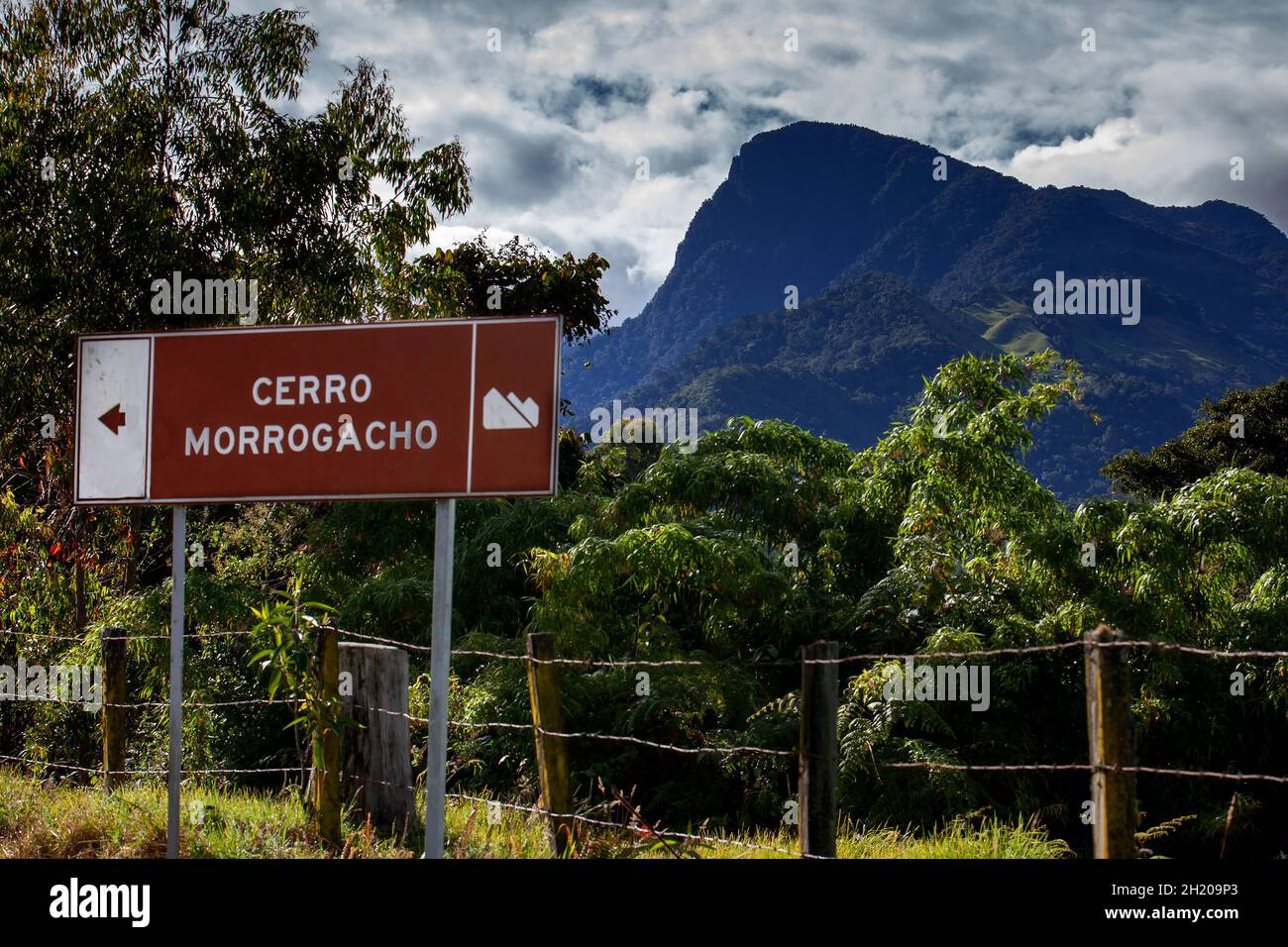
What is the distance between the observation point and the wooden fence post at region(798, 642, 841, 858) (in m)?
3.72

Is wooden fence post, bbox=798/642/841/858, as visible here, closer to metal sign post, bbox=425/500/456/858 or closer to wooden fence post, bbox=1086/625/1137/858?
wooden fence post, bbox=1086/625/1137/858

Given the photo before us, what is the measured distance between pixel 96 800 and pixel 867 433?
4942 inches

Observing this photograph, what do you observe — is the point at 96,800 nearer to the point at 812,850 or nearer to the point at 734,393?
the point at 812,850

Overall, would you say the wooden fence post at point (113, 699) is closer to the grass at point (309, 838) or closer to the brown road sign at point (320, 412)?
the grass at point (309, 838)

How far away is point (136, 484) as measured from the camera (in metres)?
3.93

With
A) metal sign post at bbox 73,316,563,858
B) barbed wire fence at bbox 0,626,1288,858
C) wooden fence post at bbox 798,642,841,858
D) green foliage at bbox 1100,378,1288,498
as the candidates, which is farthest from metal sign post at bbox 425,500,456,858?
green foliage at bbox 1100,378,1288,498

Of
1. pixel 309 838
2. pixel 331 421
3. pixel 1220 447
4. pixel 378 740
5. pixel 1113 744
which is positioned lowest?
pixel 309 838

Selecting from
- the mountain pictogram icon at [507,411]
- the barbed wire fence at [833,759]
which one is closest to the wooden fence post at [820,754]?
the barbed wire fence at [833,759]

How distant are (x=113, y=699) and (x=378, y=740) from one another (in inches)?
73.3

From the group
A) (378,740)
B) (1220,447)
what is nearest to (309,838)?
(378,740)

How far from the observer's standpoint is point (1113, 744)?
3.16 meters

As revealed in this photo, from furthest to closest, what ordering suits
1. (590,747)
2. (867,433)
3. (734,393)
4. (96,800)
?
(867,433), (734,393), (590,747), (96,800)

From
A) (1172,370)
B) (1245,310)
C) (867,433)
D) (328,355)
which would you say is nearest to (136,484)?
(328,355)

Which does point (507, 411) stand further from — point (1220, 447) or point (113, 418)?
point (1220, 447)
